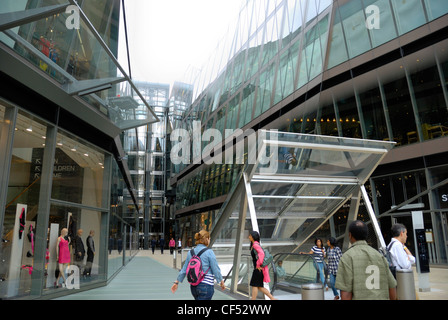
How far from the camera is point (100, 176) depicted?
38.8ft

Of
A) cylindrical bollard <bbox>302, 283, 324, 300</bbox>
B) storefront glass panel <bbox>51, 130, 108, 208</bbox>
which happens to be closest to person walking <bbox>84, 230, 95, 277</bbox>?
storefront glass panel <bbox>51, 130, 108, 208</bbox>

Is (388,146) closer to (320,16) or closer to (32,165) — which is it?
(32,165)

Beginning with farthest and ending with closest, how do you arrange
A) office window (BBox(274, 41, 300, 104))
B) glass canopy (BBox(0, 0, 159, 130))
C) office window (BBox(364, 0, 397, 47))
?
office window (BBox(274, 41, 300, 104)), office window (BBox(364, 0, 397, 47)), glass canopy (BBox(0, 0, 159, 130))

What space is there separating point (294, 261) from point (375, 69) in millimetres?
13888

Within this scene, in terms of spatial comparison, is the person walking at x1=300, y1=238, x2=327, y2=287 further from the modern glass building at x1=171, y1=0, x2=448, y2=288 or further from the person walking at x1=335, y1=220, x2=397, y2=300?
the person walking at x1=335, y1=220, x2=397, y2=300

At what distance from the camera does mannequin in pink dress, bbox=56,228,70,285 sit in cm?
904

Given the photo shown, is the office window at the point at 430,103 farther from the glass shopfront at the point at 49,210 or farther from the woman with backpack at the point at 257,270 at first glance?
the glass shopfront at the point at 49,210

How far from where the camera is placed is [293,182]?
8.59 m

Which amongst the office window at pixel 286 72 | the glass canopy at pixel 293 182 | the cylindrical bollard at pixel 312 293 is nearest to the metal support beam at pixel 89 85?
the glass canopy at pixel 293 182

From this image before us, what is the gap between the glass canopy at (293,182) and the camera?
7945 mm

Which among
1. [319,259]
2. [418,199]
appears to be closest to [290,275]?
[319,259]

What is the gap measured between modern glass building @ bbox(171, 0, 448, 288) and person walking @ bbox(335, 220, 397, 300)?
4.82 m
